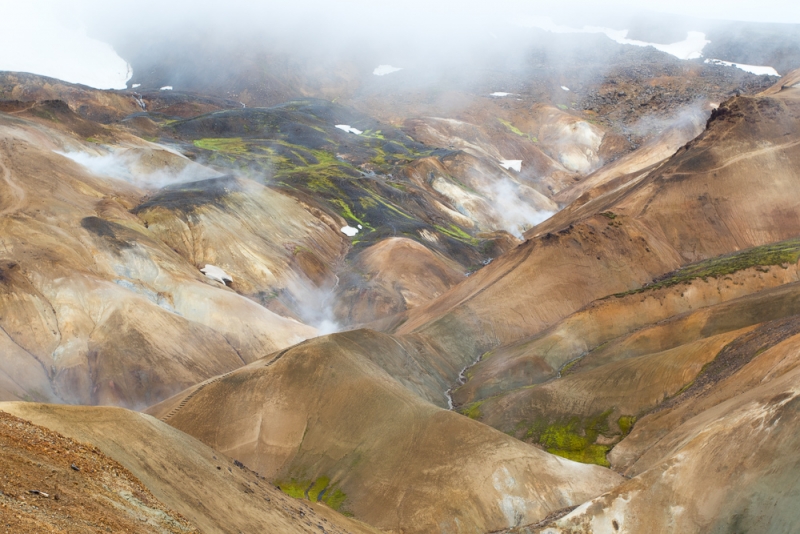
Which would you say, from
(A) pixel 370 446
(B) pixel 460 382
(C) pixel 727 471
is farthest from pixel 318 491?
(B) pixel 460 382

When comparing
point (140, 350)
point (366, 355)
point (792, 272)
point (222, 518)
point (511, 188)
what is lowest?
point (511, 188)

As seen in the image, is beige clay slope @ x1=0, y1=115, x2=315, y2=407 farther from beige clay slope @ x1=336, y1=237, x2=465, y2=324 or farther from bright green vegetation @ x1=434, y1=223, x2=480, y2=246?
bright green vegetation @ x1=434, y1=223, x2=480, y2=246

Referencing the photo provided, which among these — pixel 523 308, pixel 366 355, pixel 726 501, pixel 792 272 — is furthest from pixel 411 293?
pixel 726 501

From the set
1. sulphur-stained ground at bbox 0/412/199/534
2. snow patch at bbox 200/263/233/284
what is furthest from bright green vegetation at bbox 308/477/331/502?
snow patch at bbox 200/263/233/284

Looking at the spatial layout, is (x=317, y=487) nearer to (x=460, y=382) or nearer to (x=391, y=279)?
(x=460, y=382)

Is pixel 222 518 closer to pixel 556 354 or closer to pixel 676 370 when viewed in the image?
pixel 676 370

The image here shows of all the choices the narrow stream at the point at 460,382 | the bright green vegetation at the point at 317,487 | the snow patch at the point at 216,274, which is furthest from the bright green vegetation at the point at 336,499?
the snow patch at the point at 216,274

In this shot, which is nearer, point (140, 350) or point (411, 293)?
point (140, 350)
